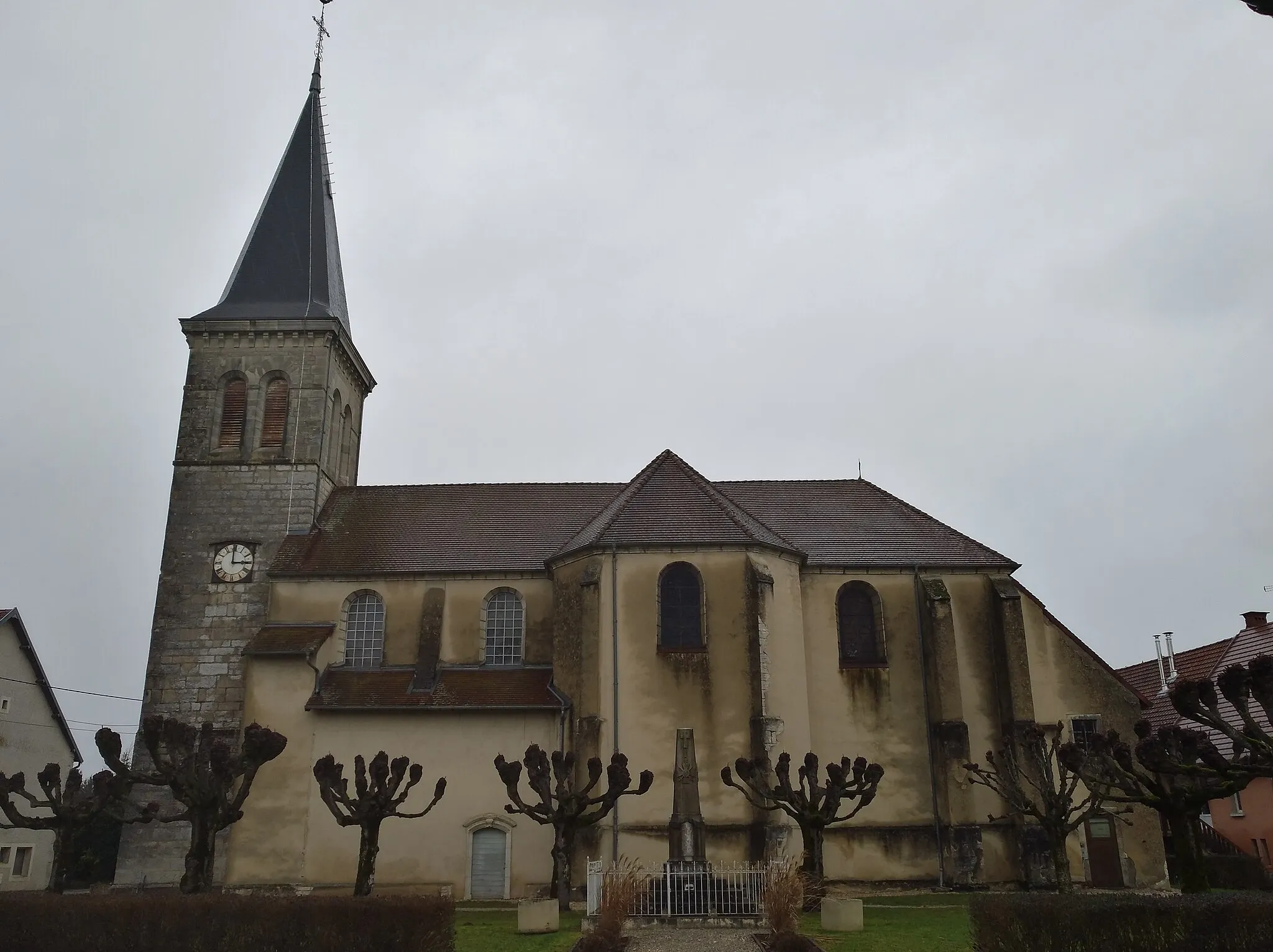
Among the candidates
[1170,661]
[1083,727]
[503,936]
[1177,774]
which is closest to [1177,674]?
[1170,661]

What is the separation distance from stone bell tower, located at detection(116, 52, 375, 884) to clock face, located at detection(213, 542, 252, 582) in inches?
1.5

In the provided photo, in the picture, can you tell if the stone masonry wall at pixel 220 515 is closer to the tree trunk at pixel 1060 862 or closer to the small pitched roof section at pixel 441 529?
the small pitched roof section at pixel 441 529

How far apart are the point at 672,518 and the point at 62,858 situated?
14843 mm

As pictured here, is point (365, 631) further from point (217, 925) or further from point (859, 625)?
point (217, 925)

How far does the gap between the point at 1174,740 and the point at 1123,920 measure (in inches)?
296

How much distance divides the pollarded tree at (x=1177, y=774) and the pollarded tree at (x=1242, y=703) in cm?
31

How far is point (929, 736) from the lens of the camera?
83.1 ft

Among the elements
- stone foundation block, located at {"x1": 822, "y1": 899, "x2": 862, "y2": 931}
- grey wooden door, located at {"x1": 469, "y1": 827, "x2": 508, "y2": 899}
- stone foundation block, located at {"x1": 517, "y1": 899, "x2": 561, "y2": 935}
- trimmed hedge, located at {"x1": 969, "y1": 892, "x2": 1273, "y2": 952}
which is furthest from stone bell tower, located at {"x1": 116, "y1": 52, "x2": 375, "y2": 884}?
trimmed hedge, located at {"x1": 969, "y1": 892, "x2": 1273, "y2": 952}

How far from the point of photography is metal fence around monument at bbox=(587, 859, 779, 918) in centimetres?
1750

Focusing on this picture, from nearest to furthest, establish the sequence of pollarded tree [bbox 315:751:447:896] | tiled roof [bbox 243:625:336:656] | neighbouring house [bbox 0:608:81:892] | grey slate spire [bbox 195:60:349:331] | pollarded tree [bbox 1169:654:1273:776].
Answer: pollarded tree [bbox 1169:654:1273:776], pollarded tree [bbox 315:751:447:896], tiled roof [bbox 243:625:336:656], neighbouring house [bbox 0:608:81:892], grey slate spire [bbox 195:60:349:331]

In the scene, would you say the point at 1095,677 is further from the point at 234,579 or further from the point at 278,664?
the point at 234,579

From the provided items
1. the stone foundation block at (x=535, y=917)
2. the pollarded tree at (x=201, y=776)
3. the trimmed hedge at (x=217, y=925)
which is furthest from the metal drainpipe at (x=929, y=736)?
the pollarded tree at (x=201, y=776)

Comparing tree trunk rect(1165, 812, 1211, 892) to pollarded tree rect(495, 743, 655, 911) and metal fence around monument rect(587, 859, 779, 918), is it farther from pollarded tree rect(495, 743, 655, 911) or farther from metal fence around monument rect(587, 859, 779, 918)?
pollarded tree rect(495, 743, 655, 911)

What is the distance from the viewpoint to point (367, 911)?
531 inches
